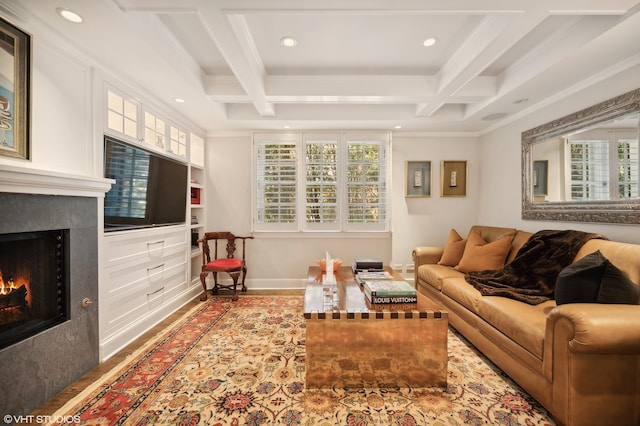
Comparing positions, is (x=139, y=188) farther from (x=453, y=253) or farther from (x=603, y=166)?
(x=603, y=166)

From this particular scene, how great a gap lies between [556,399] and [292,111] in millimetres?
3603

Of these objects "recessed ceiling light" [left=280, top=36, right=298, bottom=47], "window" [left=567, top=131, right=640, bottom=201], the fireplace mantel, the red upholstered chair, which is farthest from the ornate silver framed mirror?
the fireplace mantel

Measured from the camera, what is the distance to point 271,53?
2525 millimetres

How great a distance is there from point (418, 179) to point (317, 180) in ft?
5.08

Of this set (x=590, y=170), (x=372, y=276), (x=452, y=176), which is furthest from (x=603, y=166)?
(x=372, y=276)

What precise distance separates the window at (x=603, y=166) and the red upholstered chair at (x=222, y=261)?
377 centimetres

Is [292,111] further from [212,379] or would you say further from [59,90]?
[212,379]

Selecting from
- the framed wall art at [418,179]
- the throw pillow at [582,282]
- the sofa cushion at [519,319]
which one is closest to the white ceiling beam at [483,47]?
the framed wall art at [418,179]

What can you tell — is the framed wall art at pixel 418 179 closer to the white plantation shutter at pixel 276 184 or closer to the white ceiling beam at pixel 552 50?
the white ceiling beam at pixel 552 50

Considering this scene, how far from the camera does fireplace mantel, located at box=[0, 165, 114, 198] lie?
1.49m

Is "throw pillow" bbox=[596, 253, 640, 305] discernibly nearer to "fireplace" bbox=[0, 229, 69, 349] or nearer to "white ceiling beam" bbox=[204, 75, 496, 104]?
"white ceiling beam" bbox=[204, 75, 496, 104]

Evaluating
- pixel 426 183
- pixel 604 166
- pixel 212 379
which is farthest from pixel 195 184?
pixel 604 166

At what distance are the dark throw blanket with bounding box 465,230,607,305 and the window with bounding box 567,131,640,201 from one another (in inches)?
16.0

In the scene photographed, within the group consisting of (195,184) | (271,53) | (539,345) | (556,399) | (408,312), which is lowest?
(556,399)
